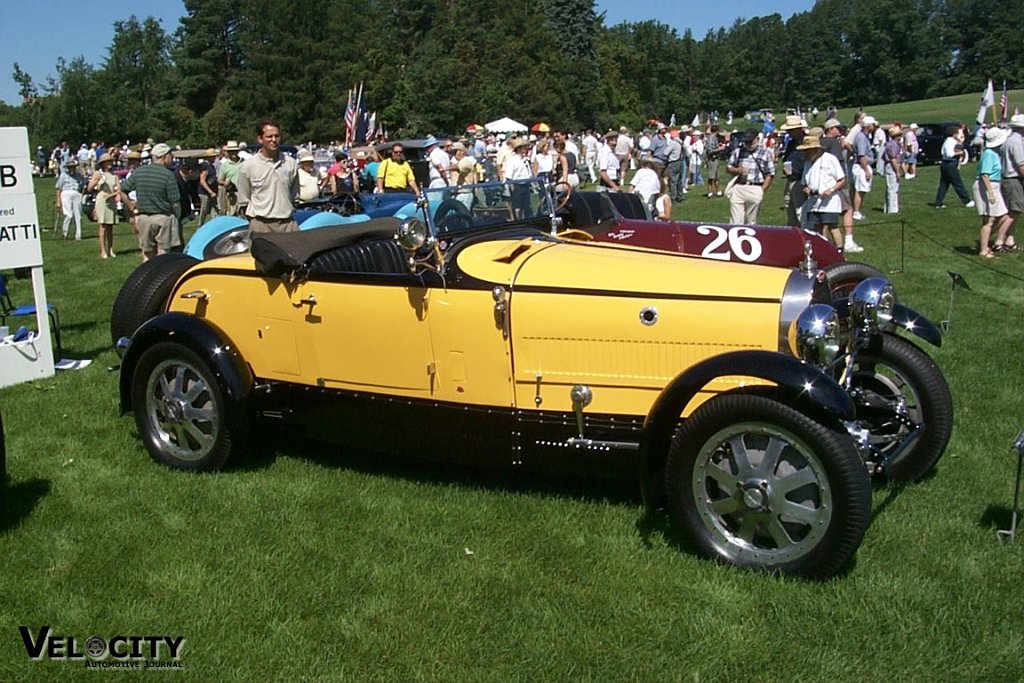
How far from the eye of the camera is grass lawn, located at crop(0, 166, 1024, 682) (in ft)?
11.7

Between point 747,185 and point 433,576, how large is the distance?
31.5 feet

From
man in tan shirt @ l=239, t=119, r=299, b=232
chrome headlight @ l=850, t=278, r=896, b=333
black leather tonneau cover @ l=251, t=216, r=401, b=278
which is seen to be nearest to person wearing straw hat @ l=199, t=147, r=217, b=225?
man in tan shirt @ l=239, t=119, r=299, b=232

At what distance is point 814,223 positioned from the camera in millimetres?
11836

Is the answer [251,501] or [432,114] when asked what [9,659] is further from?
[432,114]

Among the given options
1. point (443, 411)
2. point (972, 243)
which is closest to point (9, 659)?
point (443, 411)

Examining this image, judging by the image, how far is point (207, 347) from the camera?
545cm

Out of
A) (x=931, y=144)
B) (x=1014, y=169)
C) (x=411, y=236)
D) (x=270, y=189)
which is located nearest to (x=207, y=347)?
(x=411, y=236)

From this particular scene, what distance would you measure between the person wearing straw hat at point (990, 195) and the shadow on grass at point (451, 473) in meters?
9.70

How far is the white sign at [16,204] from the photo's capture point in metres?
7.90

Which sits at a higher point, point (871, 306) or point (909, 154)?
point (909, 154)

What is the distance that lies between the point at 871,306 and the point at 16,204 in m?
6.85

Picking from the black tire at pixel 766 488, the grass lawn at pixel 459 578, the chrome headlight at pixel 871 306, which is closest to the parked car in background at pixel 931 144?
the grass lawn at pixel 459 578

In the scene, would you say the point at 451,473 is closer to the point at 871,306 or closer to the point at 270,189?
the point at 871,306

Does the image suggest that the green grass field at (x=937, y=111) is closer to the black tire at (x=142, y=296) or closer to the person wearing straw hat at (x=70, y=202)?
the person wearing straw hat at (x=70, y=202)
